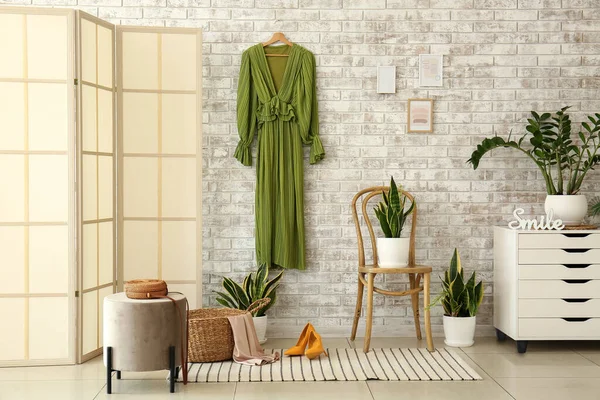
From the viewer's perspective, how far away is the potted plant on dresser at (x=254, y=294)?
4.61 m

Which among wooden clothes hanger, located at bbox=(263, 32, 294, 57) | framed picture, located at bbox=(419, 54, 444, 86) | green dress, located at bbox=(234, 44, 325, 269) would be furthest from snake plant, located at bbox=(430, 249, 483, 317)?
wooden clothes hanger, located at bbox=(263, 32, 294, 57)

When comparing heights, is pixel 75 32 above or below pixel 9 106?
above

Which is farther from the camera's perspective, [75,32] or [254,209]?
[254,209]

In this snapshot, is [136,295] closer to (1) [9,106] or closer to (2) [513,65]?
(1) [9,106]

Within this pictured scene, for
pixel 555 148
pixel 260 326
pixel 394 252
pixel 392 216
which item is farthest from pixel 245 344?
pixel 555 148

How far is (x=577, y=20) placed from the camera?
4980 mm

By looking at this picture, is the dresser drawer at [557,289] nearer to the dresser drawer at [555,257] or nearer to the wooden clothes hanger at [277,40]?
the dresser drawer at [555,257]

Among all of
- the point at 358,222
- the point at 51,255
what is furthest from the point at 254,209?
the point at 51,255

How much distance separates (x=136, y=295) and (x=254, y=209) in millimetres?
1587

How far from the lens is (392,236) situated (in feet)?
14.9

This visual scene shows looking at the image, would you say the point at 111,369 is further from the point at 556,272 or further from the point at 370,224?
the point at 556,272

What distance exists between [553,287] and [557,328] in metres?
0.27

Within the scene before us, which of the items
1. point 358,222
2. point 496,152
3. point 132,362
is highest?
point 496,152

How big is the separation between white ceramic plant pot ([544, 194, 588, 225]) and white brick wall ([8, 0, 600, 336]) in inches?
14.5
